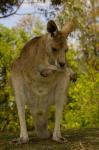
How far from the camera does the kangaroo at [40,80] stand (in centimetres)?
571

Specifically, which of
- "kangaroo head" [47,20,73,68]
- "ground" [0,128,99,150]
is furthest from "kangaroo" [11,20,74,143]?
"ground" [0,128,99,150]

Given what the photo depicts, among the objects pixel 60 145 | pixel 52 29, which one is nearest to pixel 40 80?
pixel 52 29

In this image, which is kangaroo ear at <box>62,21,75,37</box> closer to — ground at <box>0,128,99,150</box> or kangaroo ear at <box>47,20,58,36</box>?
kangaroo ear at <box>47,20,58,36</box>

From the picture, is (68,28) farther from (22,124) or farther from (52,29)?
(22,124)

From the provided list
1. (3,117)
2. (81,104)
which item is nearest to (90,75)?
(81,104)

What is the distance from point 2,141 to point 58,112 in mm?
849

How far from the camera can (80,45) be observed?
2378 centimetres

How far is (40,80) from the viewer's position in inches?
231

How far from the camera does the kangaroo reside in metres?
5.71

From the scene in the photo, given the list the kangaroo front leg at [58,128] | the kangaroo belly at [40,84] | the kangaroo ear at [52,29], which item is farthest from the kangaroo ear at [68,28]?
the kangaroo front leg at [58,128]

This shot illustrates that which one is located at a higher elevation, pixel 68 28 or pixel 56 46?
pixel 68 28

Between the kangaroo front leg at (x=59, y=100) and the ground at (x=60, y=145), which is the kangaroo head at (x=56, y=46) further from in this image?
the ground at (x=60, y=145)

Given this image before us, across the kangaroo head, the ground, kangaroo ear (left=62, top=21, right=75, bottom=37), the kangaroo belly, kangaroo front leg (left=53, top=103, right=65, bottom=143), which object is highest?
kangaroo ear (left=62, top=21, right=75, bottom=37)

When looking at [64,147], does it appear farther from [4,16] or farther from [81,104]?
[81,104]
